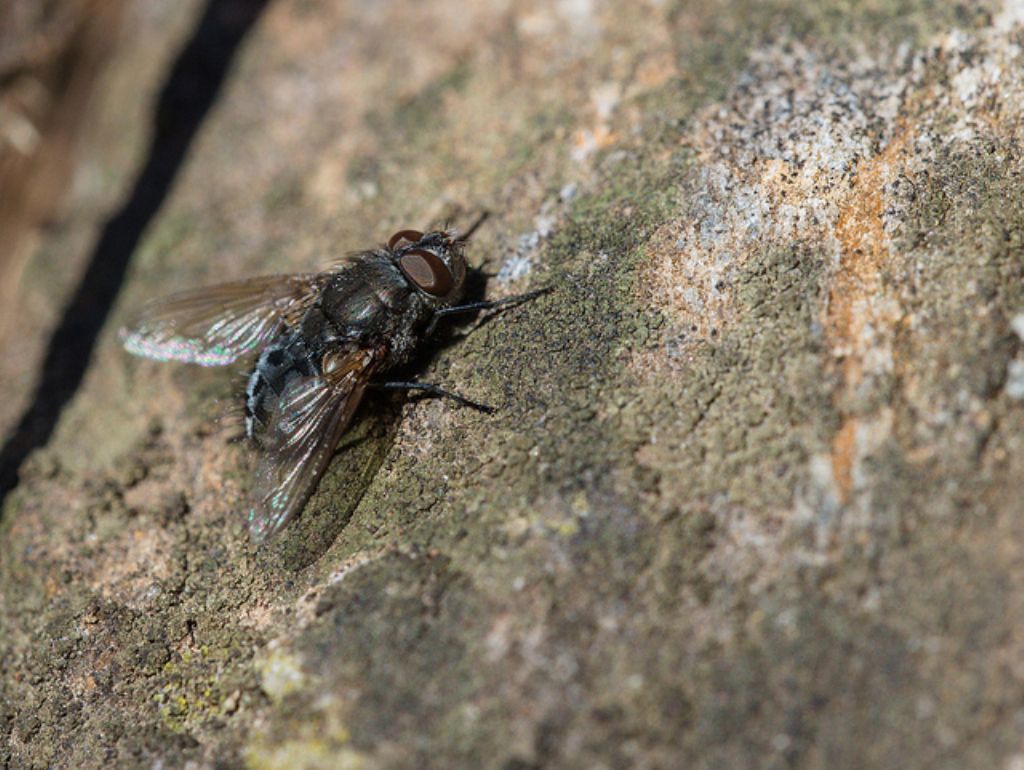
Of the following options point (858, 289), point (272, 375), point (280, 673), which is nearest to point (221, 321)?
point (272, 375)

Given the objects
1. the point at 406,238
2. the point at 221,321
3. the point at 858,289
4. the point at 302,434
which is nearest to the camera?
the point at 858,289

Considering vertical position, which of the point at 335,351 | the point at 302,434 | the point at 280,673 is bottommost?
the point at 280,673

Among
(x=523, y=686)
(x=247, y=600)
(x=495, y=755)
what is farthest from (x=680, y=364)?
(x=247, y=600)

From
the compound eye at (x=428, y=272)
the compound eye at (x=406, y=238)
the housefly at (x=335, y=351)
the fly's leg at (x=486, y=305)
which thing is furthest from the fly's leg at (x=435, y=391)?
the compound eye at (x=406, y=238)

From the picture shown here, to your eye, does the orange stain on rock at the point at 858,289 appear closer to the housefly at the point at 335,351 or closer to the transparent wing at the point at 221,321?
the housefly at the point at 335,351

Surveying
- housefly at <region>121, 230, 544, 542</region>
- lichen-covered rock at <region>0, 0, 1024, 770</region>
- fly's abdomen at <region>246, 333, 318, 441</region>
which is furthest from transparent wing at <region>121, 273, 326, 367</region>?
fly's abdomen at <region>246, 333, 318, 441</region>

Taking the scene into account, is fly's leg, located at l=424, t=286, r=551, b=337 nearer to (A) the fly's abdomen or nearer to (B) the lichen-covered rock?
(B) the lichen-covered rock

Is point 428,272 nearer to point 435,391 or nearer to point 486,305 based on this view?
point 486,305
